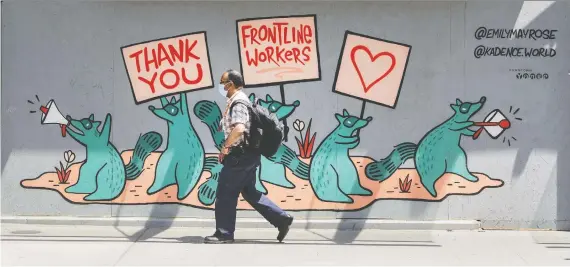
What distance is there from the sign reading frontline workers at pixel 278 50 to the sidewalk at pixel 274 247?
171cm

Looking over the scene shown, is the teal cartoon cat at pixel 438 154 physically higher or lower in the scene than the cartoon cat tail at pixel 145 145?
lower

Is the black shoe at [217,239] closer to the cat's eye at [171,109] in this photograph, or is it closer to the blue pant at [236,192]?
the blue pant at [236,192]

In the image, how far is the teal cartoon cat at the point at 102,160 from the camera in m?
9.19

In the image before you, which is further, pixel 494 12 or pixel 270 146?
pixel 494 12

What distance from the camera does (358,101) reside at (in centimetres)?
912

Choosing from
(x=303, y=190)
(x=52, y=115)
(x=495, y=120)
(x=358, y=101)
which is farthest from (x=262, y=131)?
(x=495, y=120)

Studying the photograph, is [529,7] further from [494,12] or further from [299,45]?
[299,45]

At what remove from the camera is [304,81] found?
9.12 metres

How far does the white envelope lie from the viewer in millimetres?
9078

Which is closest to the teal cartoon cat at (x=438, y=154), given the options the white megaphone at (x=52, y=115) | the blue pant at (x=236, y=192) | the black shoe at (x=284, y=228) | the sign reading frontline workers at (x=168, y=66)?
the black shoe at (x=284, y=228)

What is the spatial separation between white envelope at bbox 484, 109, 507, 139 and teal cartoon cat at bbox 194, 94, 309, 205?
2056 mm

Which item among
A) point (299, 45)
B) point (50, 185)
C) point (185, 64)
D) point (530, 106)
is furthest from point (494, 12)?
point (50, 185)

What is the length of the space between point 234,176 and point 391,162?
2.00 m

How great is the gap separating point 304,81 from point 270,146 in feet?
4.34
